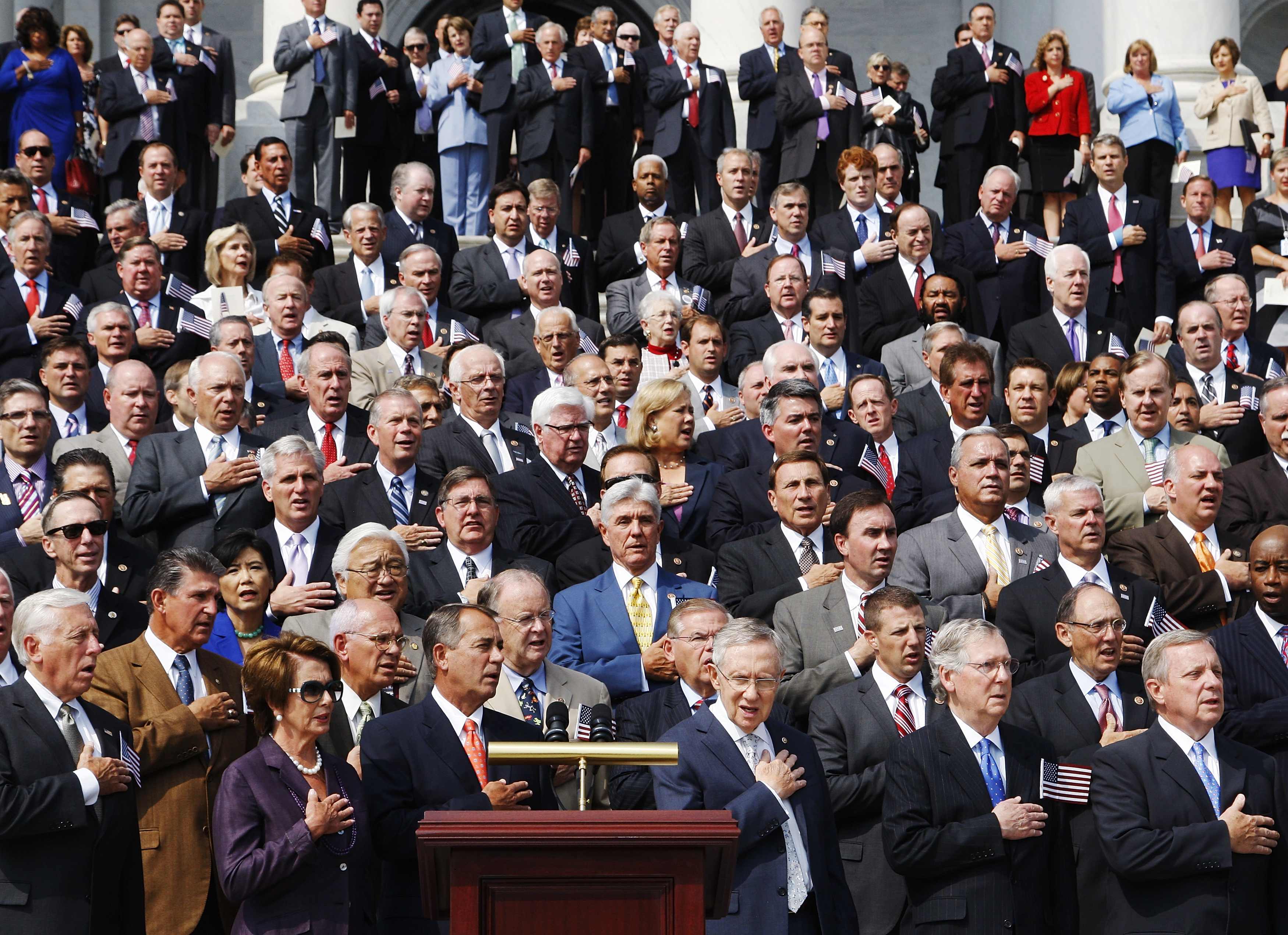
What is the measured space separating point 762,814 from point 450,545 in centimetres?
246

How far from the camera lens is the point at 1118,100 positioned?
14977 mm

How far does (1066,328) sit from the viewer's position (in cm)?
1209

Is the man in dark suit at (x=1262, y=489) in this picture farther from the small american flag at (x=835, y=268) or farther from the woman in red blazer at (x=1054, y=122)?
the woman in red blazer at (x=1054, y=122)

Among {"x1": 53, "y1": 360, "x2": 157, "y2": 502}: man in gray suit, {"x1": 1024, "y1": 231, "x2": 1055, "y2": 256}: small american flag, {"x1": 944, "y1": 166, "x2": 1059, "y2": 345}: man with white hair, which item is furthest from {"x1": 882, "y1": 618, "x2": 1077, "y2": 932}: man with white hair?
{"x1": 1024, "y1": 231, "x2": 1055, "y2": 256}: small american flag

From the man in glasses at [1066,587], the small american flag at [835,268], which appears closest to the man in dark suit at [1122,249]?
the small american flag at [835,268]

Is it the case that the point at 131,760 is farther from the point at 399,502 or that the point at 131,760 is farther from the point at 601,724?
the point at 399,502

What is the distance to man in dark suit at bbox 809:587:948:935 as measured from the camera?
7.02 metres

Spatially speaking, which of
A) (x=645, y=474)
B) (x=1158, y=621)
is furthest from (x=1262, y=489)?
(x=645, y=474)

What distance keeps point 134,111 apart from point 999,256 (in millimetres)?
6279

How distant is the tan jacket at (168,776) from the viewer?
262 inches

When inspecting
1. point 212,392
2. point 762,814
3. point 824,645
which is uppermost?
point 212,392

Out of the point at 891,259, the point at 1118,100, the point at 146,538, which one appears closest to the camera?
the point at 146,538

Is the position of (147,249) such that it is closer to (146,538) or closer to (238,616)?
(146,538)

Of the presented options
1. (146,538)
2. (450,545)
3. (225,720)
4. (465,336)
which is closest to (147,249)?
(465,336)
